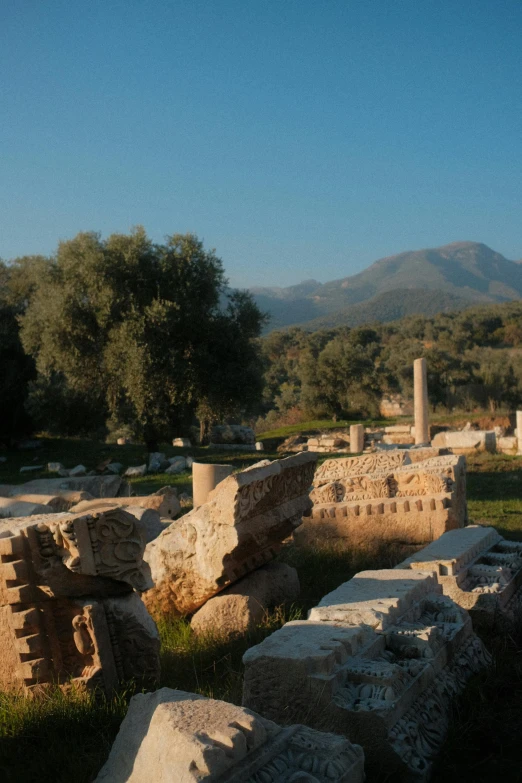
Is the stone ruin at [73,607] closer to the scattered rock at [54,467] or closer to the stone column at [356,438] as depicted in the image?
the scattered rock at [54,467]

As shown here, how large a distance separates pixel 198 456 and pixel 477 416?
1048 cm

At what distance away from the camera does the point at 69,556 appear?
3914 millimetres

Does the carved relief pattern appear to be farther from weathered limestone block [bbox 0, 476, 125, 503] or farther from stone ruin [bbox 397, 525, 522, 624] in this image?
weathered limestone block [bbox 0, 476, 125, 503]

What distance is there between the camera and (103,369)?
17828mm

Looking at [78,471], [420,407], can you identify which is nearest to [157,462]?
[78,471]

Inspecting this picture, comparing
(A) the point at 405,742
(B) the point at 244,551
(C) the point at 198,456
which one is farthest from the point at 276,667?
(C) the point at 198,456

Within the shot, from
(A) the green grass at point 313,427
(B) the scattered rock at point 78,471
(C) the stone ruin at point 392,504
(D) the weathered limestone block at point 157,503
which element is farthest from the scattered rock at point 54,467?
(A) the green grass at point 313,427

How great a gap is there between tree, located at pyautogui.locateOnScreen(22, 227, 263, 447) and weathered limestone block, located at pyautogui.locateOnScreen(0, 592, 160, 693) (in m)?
13.0

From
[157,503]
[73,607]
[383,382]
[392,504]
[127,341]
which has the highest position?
[127,341]

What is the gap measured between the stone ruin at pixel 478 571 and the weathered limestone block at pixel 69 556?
6.66 feet

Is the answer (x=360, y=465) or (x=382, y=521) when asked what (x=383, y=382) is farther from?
(x=382, y=521)

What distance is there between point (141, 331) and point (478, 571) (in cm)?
1263

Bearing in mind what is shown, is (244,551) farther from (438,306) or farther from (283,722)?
(438,306)

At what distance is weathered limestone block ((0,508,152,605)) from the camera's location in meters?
3.88
